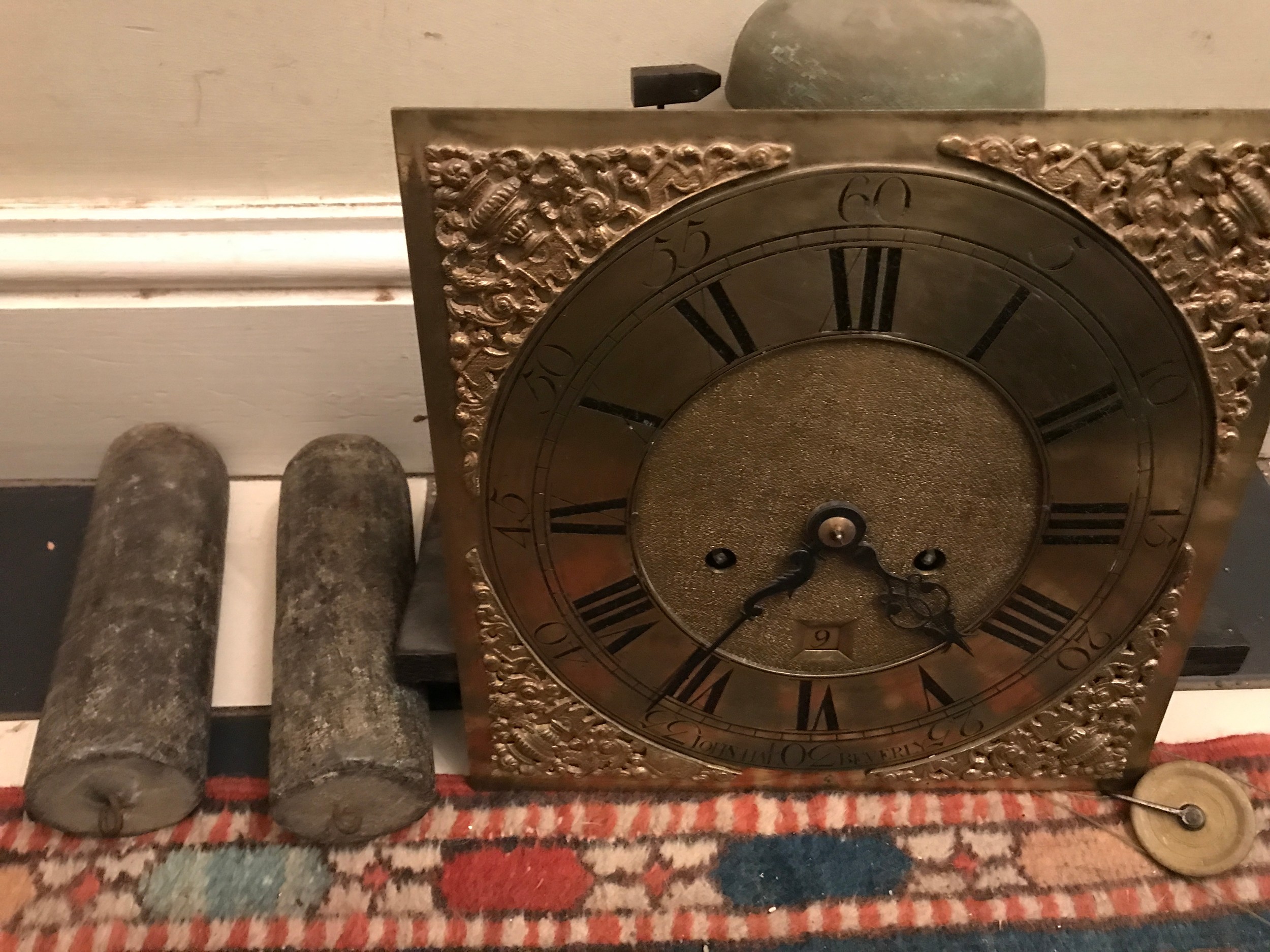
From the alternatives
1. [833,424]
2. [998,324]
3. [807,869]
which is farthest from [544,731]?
[998,324]

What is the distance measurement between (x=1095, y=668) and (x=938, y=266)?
14.6 inches

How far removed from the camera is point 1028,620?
30.2 inches

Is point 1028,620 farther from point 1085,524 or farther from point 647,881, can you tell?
point 647,881

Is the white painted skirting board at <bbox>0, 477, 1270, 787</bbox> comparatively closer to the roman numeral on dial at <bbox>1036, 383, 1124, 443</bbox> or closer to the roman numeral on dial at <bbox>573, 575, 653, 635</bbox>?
the roman numeral on dial at <bbox>573, 575, 653, 635</bbox>

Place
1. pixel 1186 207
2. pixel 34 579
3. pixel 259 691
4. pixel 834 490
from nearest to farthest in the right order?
1. pixel 1186 207
2. pixel 834 490
3. pixel 259 691
4. pixel 34 579

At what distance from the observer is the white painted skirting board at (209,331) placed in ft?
3.27

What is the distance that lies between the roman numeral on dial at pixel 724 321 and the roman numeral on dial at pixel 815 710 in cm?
29

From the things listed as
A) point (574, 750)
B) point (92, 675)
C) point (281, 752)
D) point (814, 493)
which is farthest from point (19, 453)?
point (814, 493)

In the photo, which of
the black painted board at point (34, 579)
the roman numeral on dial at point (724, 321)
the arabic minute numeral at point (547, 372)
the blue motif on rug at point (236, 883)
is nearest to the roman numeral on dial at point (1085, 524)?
the roman numeral on dial at point (724, 321)

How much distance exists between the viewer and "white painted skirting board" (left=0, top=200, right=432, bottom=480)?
1.00 meters

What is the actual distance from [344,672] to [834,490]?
42cm

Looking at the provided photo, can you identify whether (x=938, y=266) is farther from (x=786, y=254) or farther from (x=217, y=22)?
(x=217, y=22)

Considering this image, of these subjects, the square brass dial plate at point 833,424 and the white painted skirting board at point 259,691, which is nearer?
the square brass dial plate at point 833,424

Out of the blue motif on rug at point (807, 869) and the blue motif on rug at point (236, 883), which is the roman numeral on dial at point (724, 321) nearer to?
the blue motif on rug at point (807, 869)
